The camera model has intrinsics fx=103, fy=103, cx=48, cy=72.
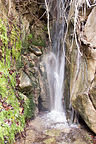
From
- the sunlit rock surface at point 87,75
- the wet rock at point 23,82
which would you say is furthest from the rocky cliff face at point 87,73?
the wet rock at point 23,82

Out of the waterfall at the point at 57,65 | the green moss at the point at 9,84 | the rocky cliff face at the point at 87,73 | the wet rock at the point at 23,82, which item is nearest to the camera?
the green moss at the point at 9,84

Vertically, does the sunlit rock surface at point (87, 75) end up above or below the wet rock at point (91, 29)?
below

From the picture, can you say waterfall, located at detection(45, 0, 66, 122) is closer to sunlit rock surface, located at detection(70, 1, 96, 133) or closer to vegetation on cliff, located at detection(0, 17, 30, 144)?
sunlit rock surface, located at detection(70, 1, 96, 133)

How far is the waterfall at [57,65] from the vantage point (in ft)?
17.0

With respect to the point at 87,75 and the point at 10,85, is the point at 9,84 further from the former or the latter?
the point at 87,75

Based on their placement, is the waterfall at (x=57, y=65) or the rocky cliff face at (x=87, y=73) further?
the waterfall at (x=57, y=65)

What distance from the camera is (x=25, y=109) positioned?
142 inches

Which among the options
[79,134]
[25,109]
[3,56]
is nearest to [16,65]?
[3,56]

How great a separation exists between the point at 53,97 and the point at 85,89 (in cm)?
274

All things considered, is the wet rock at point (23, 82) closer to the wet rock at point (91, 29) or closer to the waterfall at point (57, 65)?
the waterfall at point (57, 65)

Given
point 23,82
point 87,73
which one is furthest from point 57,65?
point 87,73

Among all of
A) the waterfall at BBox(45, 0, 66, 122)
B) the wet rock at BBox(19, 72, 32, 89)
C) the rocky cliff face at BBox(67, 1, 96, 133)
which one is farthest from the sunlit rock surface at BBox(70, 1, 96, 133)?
the waterfall at BBox(45, 0, 66, 122)

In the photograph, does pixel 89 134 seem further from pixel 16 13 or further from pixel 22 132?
pixel 16 13

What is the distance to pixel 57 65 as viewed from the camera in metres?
5.92
